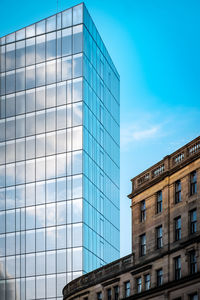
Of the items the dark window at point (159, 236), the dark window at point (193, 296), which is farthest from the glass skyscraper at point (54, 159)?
the dark window at point (193, 296)

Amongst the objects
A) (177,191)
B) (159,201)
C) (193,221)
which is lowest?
(193,221)

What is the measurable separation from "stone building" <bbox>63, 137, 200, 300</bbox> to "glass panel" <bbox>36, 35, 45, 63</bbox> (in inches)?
1768

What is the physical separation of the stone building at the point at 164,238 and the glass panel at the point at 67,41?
137 ft

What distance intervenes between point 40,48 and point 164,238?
55450 millimetres

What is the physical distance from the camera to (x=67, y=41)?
110062mm

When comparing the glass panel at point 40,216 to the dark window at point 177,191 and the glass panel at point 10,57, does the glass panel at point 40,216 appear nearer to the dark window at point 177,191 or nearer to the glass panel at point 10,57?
the glass panel at point 10,57

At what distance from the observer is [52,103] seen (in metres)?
108

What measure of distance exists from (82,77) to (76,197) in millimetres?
18885

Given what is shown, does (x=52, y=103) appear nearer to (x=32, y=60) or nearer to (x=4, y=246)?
(x=32, y=60)

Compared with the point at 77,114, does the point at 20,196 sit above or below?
below

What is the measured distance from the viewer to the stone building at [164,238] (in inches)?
2425

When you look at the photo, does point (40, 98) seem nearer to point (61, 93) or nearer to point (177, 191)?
point (61, 93)

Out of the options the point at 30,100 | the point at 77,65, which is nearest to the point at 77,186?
the point at 30,100

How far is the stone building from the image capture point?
6159 cm
